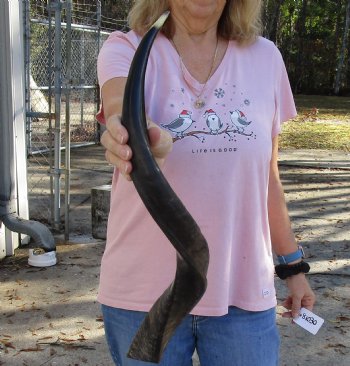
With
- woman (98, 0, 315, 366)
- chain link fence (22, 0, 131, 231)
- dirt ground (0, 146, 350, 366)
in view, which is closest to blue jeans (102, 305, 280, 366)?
woman (98, 0, 315, 366)

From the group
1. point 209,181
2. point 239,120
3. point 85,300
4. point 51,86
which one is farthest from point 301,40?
point 209,181

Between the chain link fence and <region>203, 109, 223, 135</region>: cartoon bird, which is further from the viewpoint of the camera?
the chain link fence

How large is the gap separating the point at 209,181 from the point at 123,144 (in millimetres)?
585

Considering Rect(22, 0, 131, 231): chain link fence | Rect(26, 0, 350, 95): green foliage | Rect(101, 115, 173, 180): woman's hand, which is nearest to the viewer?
Rect(101, 115, 173, 180): woman's hand

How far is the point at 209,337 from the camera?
1.75 metres

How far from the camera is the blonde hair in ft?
5.77

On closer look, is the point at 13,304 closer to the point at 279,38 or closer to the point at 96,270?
the point at 96,270

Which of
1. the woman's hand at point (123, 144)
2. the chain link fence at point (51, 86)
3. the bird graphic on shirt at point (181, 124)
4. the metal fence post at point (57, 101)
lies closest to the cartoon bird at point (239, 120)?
the bird graphic on shirt at point (181, 124)

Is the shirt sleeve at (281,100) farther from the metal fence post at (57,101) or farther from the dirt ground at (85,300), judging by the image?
the metal fence post at (57,101)

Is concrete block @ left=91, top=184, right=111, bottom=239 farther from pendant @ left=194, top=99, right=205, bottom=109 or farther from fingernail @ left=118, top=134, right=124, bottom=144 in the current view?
fingernail @ left=118, top=134, right=124, bottom=144

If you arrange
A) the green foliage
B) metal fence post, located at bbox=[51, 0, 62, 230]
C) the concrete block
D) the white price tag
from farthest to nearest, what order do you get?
1. the green foliage
2. the concrete block
3. metal fence post, located at bbox=[51, 0, 62, 230]
4. the white price tag

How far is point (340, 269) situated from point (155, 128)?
4231 millimetres

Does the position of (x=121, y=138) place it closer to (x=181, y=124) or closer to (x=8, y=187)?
(x=181, y=124)

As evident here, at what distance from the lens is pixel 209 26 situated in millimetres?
1797
